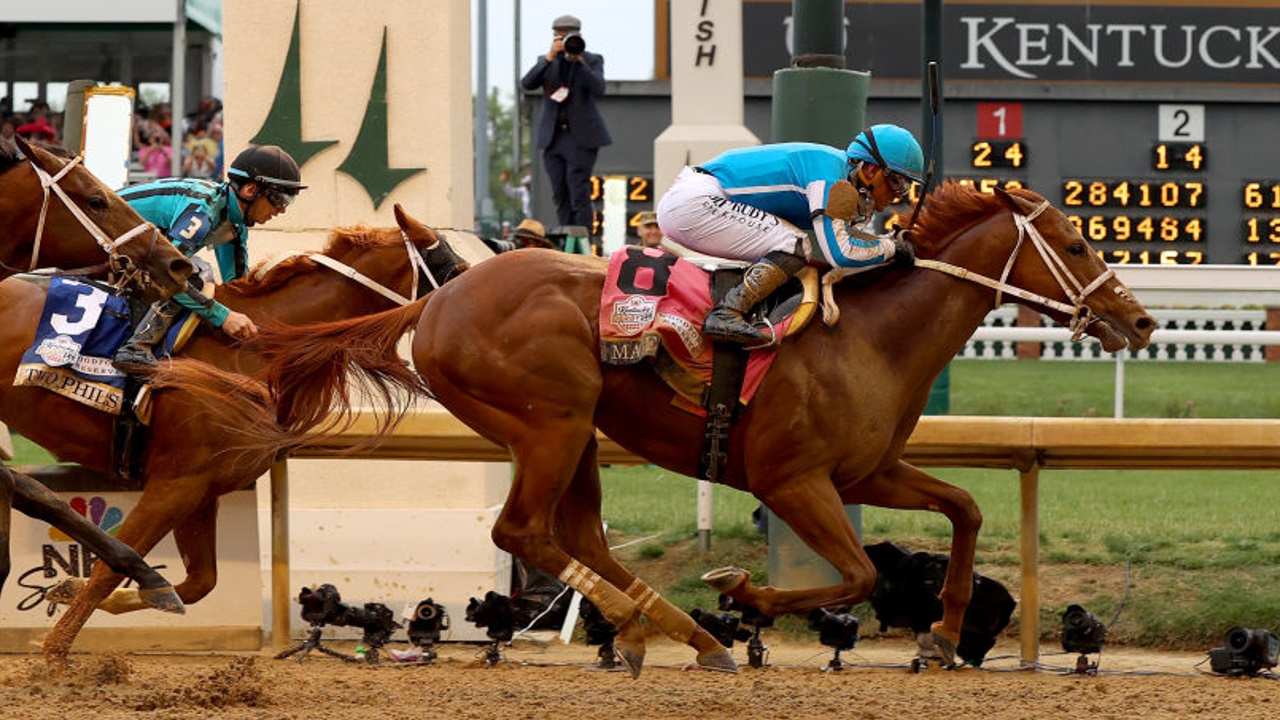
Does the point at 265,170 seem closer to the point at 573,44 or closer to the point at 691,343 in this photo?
the point at 691,343

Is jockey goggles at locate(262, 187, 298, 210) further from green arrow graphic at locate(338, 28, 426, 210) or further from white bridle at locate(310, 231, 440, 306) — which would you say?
green arrow graphic at locate(338, 28, 426, 210)

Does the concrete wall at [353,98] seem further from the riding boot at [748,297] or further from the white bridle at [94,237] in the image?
the riding boot at [748,297]

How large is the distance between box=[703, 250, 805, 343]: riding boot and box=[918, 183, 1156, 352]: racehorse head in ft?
1.71

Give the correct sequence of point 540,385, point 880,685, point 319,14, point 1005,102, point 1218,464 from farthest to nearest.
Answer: point 1005,102 → point 319,14 → point 1218,464 → point 880,685 → point 540,385

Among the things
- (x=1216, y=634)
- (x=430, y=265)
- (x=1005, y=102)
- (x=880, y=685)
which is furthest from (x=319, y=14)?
(x=1005, y=102)

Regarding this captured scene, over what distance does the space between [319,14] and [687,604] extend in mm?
3065

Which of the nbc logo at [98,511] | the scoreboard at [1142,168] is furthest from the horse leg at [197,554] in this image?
the scoreboard at [1142,168]

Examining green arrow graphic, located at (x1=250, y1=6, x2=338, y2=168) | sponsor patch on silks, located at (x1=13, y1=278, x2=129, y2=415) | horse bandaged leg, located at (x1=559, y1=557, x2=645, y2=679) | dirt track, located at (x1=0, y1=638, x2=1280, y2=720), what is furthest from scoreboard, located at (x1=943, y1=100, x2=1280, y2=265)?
sponsor patch on silks, located at (x1=13, y1=278, x2=129, y2=415)

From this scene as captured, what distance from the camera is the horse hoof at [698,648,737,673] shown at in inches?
261

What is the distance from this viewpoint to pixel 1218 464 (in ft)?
25.1

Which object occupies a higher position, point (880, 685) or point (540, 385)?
point (540, 385)

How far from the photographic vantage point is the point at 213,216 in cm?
745

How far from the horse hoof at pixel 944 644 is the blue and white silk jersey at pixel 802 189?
134cm

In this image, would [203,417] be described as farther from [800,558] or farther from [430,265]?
[800,558]
